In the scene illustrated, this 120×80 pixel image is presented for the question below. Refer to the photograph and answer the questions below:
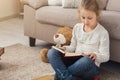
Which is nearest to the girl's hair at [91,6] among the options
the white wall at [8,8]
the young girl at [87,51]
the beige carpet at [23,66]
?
the young girl at [87,51]

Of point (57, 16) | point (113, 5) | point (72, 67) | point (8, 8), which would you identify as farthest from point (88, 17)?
point (8, 8)

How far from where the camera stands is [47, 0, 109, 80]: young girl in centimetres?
159

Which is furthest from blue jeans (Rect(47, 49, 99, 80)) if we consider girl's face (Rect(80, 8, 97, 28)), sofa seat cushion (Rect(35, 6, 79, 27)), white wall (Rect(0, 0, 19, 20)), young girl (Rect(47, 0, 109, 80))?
white wall (Rect(0, 0, 19, 20))

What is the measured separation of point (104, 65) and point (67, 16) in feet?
1.79

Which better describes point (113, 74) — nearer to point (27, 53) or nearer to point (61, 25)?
point (61, 25)

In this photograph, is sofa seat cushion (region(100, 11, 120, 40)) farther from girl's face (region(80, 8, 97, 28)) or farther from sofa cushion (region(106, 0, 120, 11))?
sofa cushion (region(106, 0, 120, 11))

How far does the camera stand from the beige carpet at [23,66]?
186cm

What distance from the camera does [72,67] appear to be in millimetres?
1613

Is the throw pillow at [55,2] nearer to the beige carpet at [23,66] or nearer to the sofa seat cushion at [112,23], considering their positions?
the beige carpet at [23,66]

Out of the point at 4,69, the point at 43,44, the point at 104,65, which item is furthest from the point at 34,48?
the point at 104,65

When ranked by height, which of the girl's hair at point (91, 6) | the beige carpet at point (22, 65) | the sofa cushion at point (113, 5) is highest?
the girl's hair at point (91, 6)

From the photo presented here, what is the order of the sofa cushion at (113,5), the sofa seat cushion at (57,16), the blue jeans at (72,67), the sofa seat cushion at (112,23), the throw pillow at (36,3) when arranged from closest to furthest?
1. the blue jeans at (72,67)
2. the sofa seat cushion at (112,23)
3. the sofa seat cushion at (57,16)
4. the sofa cushion at (113,5)
5. the throw pillow at (36,3)

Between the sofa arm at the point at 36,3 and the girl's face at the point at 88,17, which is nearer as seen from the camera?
the girl's face at the point at 88,17

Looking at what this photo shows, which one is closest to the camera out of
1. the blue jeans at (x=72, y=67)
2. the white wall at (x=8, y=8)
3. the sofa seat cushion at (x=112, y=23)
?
the blue jeans at (x=72, y=67)
